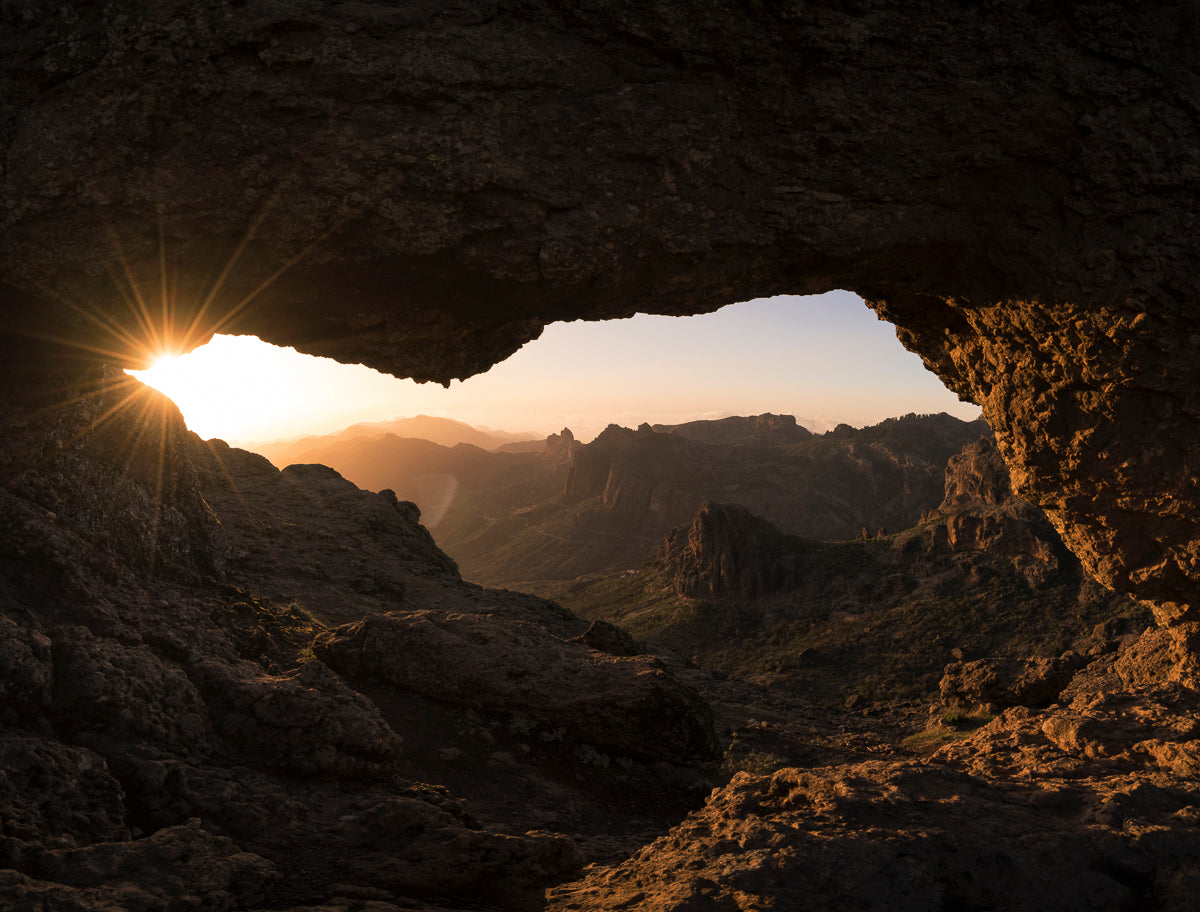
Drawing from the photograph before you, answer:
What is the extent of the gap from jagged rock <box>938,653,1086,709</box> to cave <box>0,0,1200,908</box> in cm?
862

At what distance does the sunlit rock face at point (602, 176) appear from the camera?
6410 millimetres

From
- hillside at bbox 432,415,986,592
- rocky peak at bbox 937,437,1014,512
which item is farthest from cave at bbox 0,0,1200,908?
hillside at bbox 432,415,986,592

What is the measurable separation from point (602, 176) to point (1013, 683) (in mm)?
17931

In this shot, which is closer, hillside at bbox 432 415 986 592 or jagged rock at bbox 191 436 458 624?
jagged rock at bbox 191 436 458 624

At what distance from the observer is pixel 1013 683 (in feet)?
59.7

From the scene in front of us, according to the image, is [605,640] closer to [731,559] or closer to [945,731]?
[945,731]

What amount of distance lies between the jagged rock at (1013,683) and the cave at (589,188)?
8.62 meters

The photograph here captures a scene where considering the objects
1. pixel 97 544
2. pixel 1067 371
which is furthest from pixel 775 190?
pixel 97 544

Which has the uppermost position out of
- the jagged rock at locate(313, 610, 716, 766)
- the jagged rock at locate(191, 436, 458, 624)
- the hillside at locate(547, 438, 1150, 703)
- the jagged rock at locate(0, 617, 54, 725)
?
the jagged rock at locate(191, 436, 458, 624)

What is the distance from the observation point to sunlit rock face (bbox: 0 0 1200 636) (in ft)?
21.0

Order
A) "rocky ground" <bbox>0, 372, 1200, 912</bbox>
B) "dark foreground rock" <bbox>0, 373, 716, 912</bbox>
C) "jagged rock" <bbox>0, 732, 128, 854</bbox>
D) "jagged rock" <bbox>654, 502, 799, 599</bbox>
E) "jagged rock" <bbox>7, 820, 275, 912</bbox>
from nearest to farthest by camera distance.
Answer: "jagged rock" <bbox>7, 820, 275, 912</bbox>, "rocky ground" <bbox>0, 372, 1200, 912</bbox>, "jagged rock" <bbox>0, 732, 128, 854</bbox>, "dark foreground rock" <bbox>0, 373, 716, 912</bbox>, "jagged rock" <bbox>654, 502, 799, 599</bbox>

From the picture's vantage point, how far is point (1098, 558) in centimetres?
1076

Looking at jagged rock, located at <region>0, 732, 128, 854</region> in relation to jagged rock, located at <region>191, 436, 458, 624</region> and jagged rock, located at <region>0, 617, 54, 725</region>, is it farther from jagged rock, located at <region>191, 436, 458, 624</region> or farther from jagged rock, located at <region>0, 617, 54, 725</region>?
jagged rock, located at <region>191, 436, 458, 624</region>

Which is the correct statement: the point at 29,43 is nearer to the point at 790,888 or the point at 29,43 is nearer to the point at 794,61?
the point at 794,61
